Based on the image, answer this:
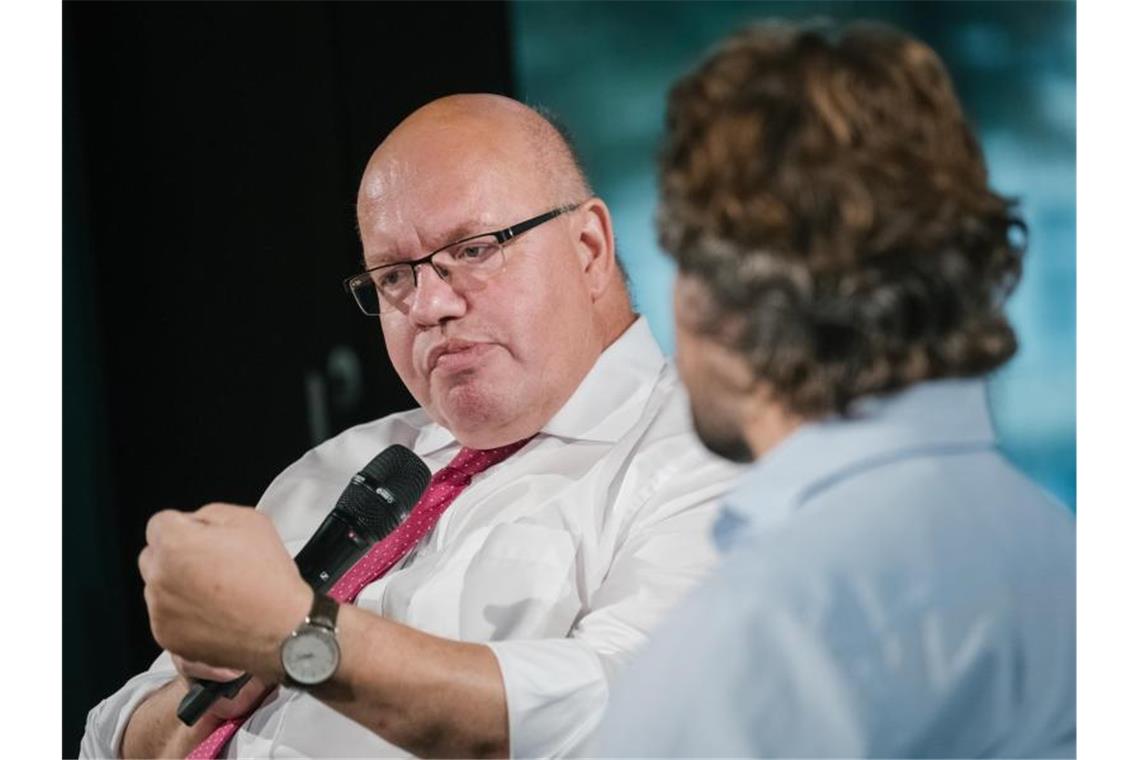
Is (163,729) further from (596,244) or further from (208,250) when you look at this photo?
(596,244)

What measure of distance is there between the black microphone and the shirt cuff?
197mm

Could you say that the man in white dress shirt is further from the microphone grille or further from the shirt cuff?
the microphone grille

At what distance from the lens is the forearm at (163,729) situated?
2.01 m

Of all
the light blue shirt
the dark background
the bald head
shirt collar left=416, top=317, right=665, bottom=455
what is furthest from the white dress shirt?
the light blue shirt

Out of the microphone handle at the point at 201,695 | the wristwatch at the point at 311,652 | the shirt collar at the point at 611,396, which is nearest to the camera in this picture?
the wristwatch at the point at 311,652

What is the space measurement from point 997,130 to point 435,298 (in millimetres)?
740

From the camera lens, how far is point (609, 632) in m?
1.83

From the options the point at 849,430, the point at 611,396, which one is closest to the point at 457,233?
the point at 611,396

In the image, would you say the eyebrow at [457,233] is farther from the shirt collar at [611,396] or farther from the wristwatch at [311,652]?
the wristwatch at [311,652]

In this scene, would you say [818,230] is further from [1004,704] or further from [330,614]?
[330,614]

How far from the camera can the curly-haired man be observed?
1392mm

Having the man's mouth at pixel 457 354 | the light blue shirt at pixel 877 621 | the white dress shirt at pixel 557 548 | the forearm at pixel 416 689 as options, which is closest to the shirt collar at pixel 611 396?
the white dress shirt at pixel 557 548
